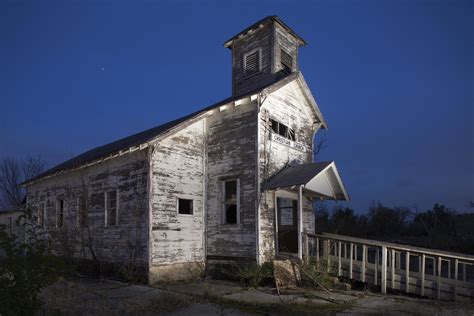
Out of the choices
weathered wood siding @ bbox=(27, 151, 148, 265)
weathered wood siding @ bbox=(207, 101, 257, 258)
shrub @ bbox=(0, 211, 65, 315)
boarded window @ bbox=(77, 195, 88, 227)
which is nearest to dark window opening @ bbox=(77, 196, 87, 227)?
boarded window @ bbox=(77, 195, 88, 227)

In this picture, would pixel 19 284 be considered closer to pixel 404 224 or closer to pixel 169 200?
pixel 169 200

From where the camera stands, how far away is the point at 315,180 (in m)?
12.8

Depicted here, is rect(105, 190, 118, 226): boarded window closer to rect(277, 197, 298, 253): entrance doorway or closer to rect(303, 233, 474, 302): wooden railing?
rect(277, 197, 298, 253): entrance doorway

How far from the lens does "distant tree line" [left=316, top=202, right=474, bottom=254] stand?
24547 millimetres

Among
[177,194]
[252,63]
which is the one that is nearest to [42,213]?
[177,194]

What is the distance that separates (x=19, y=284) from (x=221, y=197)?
28.2ft

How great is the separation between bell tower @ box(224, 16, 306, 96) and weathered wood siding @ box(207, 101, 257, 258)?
2541 millimetres

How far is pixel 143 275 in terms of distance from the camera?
12367 mm

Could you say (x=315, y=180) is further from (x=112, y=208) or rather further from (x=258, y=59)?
(x=112, y=208)

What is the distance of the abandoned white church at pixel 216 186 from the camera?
12.7 meters

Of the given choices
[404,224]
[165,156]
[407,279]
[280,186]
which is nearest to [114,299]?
[165,156]

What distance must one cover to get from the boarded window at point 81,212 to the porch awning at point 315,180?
26.1 ft

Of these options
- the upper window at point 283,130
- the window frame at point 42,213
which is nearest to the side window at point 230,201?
the upper window at point 283,130

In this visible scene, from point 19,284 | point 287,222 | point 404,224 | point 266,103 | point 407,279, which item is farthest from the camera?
point 404,224
